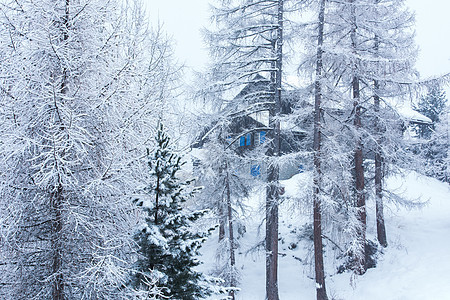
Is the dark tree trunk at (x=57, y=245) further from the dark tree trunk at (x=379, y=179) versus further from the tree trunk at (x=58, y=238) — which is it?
the dark tree trunk at (x=379, y=179)

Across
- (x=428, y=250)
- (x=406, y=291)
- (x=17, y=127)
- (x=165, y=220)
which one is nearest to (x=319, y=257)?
(x=406, y=291)

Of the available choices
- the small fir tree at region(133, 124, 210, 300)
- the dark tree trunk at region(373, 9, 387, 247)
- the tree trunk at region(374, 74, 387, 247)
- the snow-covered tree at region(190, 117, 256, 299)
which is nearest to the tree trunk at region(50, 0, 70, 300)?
the small fir tree at region(133, 124, 210, 300)

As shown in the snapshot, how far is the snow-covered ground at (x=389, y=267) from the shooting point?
1172cm

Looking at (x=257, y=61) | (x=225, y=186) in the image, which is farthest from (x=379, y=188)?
(x=257, y=61)

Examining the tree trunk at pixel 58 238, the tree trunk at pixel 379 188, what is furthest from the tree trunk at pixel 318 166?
the tree trunk at pixel 58 238

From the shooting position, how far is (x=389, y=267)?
13336mm

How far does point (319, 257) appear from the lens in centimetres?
A: 1166

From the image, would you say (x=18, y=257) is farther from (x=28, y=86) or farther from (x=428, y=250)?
(x=428, y=250)

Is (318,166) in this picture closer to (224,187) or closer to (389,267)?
(224,187)

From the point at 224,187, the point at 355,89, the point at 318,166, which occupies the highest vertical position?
the point at 355,89

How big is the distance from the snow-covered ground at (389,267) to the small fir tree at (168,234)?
648 cm

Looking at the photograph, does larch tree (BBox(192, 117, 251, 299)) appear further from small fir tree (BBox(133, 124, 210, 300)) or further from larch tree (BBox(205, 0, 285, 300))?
small fir tree (BBox(133, 124, 210, 300))

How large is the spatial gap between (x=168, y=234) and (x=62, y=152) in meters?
2.15

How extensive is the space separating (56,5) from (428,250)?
15544 millimetres
